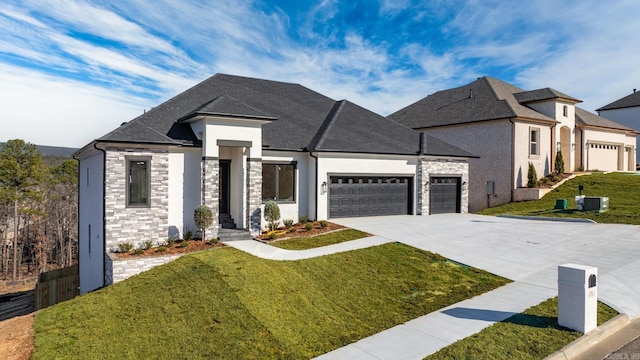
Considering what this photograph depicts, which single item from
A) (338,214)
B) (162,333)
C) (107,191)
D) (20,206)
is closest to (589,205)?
(338,214)

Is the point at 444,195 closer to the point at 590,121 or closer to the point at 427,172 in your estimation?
the point at 427,172

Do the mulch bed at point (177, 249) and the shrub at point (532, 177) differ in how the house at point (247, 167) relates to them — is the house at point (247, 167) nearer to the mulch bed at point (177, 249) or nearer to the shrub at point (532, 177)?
the mulch bed at point (177, 249)

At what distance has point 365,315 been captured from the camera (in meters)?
8.71

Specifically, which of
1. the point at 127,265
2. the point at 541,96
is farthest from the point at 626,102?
the point at 127,265

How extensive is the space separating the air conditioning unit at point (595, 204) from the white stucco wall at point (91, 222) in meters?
23.2

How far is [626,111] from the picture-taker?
44875mm

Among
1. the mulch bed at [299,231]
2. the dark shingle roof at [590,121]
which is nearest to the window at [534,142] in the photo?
the dark shingle roof at [590,121]

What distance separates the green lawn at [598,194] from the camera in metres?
19.4

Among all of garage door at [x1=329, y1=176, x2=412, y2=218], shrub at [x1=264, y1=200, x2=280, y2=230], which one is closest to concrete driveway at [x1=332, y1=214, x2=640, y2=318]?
garage door at [x1=329, y1=176, x2=412, y2=218]

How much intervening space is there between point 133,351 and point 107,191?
24.3ft

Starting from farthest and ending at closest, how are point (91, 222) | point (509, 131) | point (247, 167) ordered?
point (509, 131), point (247, 167), point (91, 222)

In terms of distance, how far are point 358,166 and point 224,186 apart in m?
6.79

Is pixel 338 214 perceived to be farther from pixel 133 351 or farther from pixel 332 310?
pixel 133 351

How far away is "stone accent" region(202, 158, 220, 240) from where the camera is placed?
15172mm
